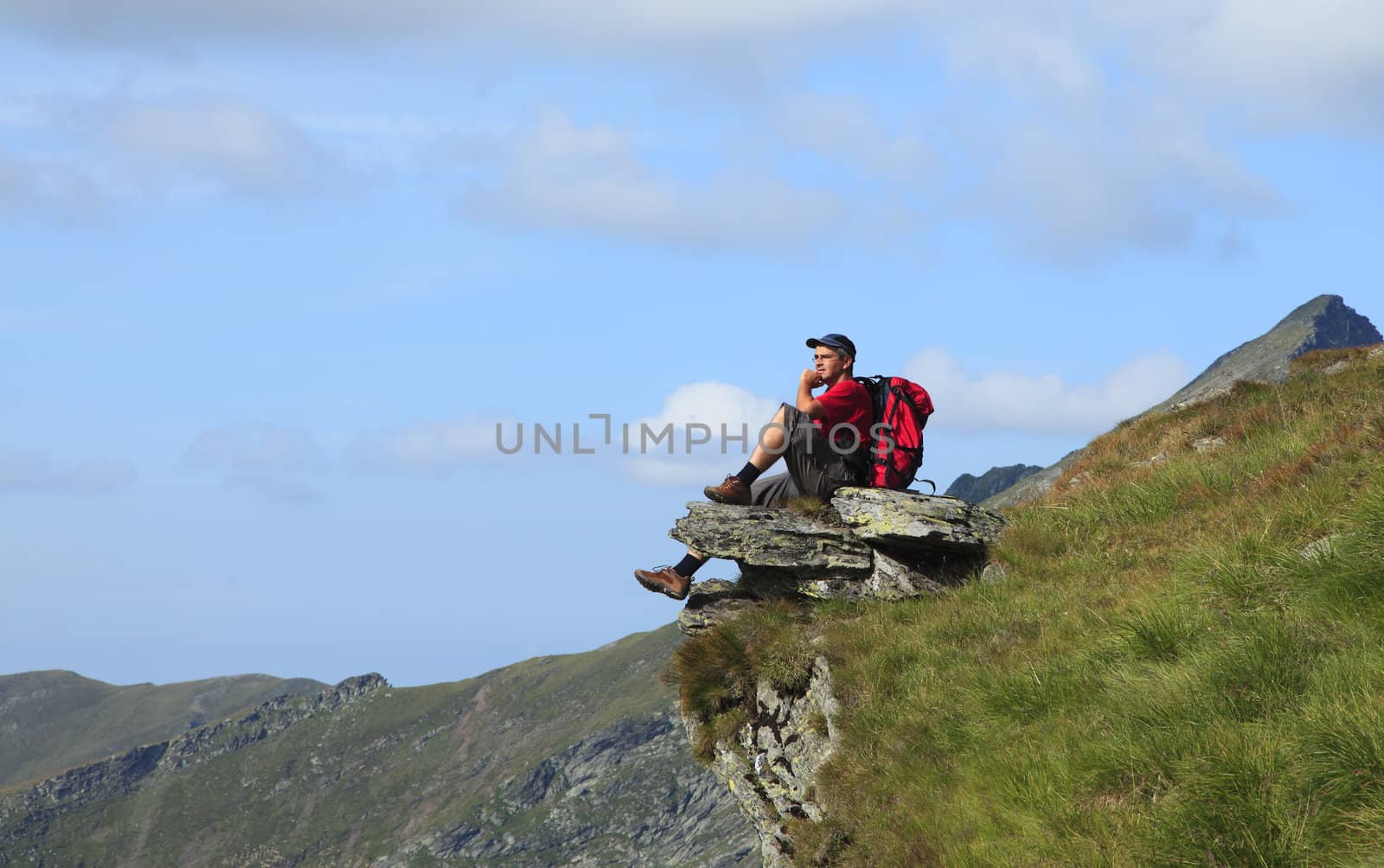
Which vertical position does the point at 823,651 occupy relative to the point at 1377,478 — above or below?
below

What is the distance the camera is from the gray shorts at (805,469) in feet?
50.0

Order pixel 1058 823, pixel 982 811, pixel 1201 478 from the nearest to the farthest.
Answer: pixel 1058 823 → pixel 982 811 → pixel 1201 478

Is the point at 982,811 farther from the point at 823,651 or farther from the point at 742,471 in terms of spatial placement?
the point at 742,471

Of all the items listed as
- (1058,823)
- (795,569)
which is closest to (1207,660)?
(1058,823)

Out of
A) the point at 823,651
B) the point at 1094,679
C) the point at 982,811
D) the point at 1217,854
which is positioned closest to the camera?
the point at 1217,854

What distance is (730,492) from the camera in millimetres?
15586

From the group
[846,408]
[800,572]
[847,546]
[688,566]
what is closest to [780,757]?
[800,572]

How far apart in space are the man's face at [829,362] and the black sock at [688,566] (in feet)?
10.0

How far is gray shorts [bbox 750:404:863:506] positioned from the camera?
15.2 m

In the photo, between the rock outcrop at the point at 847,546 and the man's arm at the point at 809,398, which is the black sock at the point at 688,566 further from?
Answer: the man's arm at the point at 809,398

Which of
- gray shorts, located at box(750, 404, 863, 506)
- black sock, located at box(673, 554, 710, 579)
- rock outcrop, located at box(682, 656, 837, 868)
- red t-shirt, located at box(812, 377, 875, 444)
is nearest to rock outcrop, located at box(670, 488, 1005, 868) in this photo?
rock outcrop, located at box(682, 656, 837, 868)

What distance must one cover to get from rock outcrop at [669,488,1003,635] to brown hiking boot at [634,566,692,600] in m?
0.33

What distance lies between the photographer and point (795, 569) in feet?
47.5

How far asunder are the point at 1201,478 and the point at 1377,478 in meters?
3.92
